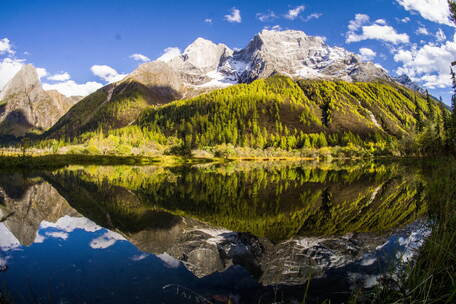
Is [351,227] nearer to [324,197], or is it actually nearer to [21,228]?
[324,197]

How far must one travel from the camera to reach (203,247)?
452 inches

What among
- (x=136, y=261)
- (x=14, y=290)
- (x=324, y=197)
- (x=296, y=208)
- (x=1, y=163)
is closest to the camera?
(x=14, y=290)

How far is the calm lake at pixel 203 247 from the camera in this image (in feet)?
25.7

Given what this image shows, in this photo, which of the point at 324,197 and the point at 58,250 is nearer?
the point at 58,250

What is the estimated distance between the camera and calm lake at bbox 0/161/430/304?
7.82 m

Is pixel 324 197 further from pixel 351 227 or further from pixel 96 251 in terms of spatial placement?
pixel 96 251

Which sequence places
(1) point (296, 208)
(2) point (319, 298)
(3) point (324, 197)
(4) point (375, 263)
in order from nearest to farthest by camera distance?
(2) point (319, 298)
(4) point (375, 263)
(1) point (296, 208)
(3) point (324, 197)

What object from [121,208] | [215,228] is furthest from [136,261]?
[121,208]

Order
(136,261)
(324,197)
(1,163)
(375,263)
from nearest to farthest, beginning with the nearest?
1. (375,263)
2. (136,261)
3. (324,197)
4. (1,163)

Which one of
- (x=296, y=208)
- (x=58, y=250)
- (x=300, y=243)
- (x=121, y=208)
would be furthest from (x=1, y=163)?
(x=300, y=243)

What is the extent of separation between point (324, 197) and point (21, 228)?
19906 millimetres

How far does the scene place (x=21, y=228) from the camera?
14.6 m

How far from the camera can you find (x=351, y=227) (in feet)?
46.0

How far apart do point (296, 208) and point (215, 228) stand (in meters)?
6.85
